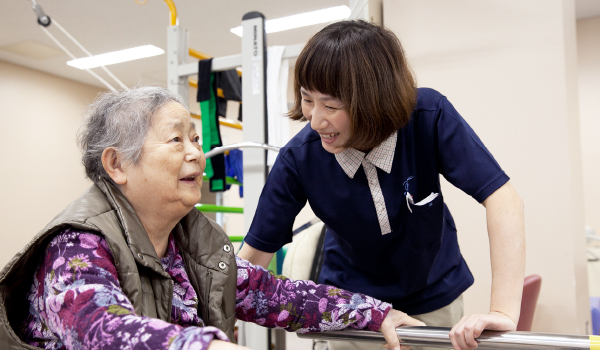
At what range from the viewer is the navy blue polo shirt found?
46.6 inches

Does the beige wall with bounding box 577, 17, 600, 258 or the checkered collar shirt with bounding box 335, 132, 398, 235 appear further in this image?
the beige wall with bounding box 577, 17, 600, 258

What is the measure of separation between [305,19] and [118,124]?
179 inches

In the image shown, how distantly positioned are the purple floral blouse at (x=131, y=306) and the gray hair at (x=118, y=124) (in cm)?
23

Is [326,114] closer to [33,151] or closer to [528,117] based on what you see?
[528,117]

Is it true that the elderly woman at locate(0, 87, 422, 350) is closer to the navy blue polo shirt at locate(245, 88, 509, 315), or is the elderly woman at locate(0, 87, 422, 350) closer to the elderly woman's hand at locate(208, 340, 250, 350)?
the elderly woman's hand at locate(208, 340, 250, 350)

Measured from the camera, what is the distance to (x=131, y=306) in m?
0.76

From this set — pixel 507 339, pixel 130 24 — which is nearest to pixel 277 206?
pixel 507 339

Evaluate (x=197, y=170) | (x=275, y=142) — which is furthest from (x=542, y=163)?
(x=197, y=170)

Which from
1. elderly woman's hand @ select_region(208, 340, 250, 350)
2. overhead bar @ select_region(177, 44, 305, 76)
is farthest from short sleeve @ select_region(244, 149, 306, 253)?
overhead bar @ select_region(177, 44, 305, 76)

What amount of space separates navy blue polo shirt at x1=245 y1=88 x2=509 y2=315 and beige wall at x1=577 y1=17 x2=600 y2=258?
431cm

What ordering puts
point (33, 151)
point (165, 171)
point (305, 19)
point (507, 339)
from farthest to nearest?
point (33, 151) → point (305, 19) → point (165, 171) → point (507, 339)

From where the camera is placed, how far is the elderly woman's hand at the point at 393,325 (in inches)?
41.1

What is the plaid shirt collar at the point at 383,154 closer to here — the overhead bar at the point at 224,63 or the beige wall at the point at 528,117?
the overhead bar at the point at 224,63

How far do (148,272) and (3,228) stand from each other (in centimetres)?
656
